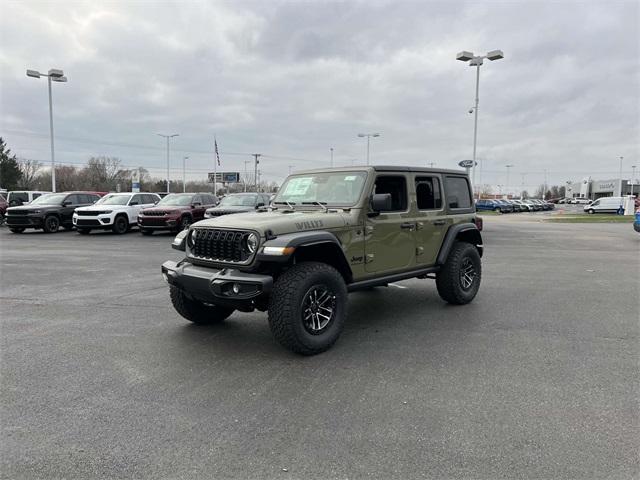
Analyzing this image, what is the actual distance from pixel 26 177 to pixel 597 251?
96.9 metres

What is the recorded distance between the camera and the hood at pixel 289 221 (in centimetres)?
450

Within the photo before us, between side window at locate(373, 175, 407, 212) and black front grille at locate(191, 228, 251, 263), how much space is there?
1.93 metres

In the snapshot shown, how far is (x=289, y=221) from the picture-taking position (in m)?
4.63

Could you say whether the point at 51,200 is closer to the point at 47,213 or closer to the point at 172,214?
the point at 47,213

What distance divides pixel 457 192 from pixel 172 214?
1335 cm

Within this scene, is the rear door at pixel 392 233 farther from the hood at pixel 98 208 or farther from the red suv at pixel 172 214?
the hood at pixel 98 208

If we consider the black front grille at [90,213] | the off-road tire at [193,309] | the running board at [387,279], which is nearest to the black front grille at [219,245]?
the off-road tire at [193,309]

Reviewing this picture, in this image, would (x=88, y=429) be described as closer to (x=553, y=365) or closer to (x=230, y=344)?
(x=230, y=344)

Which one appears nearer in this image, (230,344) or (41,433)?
(41,433)

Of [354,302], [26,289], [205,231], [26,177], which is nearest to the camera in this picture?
[205,231]

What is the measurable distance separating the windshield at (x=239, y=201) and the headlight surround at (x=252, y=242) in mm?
13289

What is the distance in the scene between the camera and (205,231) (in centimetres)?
483

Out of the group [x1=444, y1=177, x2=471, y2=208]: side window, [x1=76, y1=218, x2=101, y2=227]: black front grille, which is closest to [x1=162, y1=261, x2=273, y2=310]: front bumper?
[x1=444, y1=177, x2=471, y2=208]: side window

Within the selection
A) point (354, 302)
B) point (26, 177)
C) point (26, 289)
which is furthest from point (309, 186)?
point (26, 177)
